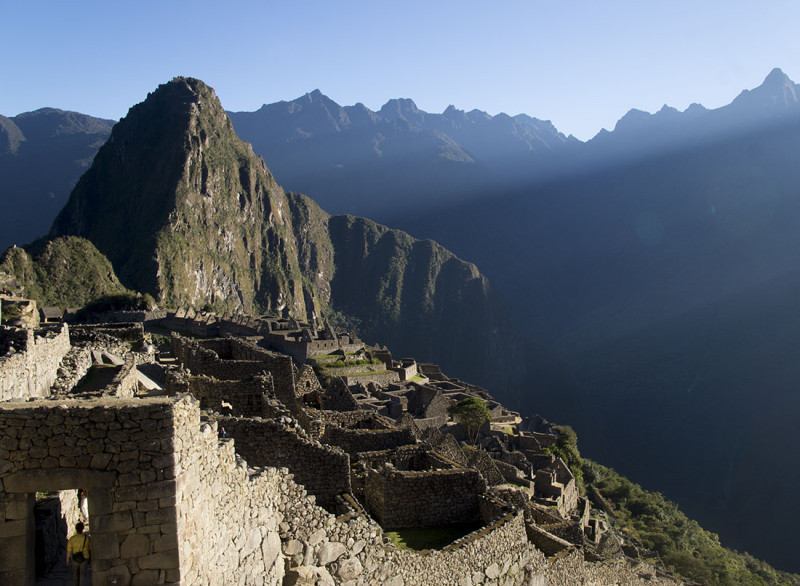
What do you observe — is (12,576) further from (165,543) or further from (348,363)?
(348,363)

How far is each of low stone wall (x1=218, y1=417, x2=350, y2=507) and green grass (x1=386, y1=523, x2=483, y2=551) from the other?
1.52m

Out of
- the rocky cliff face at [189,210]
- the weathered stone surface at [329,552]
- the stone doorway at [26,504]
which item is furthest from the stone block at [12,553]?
the rocky cliff face at [189,210]

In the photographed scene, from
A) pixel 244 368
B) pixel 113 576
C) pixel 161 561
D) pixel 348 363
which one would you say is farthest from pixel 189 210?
pixel 161 561

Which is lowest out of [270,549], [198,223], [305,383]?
[305,383]

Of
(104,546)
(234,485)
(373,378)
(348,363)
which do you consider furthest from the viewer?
(348,363)

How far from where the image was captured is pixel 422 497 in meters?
11.0

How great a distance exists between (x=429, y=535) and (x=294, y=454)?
131 inches

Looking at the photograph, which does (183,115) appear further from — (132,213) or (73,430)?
(73,430)

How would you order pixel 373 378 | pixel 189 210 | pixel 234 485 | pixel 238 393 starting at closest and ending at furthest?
pixel 234 485 → pixel 238 393 → pixel 373 378 → pixel 189 210

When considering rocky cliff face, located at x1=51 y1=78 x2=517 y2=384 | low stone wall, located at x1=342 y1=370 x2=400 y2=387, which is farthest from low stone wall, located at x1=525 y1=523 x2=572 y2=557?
rocky cliff face, located at x1=51 y1=78 x2=517 y2=384

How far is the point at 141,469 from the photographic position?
435 centimetres

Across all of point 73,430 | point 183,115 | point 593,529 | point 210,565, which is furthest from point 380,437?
point 183,115

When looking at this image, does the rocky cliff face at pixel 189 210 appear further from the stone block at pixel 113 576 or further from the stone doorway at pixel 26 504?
the stone block at pixel 113 576

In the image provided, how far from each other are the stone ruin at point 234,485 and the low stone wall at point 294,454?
21mm
